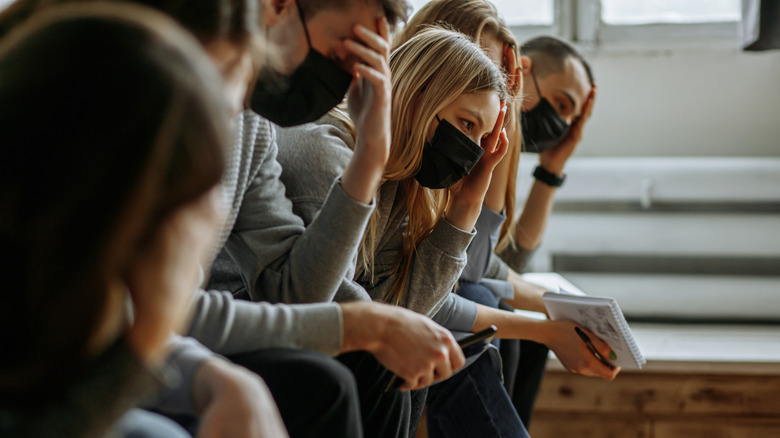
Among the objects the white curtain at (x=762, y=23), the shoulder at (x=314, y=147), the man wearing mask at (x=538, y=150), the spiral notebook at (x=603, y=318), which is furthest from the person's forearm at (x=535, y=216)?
the shoulder at (x=314, y=147)

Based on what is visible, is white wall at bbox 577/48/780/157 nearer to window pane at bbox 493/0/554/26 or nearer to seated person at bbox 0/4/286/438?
window pane at bbox 493/0/554/26

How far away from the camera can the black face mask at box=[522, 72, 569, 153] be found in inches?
75.4

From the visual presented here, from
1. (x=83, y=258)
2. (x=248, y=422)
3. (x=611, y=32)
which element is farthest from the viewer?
(x=611, y=32)

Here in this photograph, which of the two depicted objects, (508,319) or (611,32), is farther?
(611,32)

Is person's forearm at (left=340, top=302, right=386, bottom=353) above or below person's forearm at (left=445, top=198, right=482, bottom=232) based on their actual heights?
above

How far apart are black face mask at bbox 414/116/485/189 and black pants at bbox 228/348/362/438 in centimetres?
57

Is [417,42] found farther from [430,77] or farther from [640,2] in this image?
[640,2]

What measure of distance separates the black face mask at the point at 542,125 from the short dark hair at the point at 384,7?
0.92 metres

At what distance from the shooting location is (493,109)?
4.39ft

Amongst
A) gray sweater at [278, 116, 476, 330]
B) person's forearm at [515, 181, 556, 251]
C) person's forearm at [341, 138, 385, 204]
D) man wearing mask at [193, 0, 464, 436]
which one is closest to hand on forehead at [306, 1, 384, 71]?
man wearing mask at [193, 0, 464, 436]

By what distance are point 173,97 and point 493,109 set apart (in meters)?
0.93

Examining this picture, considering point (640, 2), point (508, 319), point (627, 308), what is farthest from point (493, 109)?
point (640, 2)

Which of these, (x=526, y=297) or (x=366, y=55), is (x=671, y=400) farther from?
(x=366, y=55)

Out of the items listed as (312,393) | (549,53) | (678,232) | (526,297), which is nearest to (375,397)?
(312,393)
